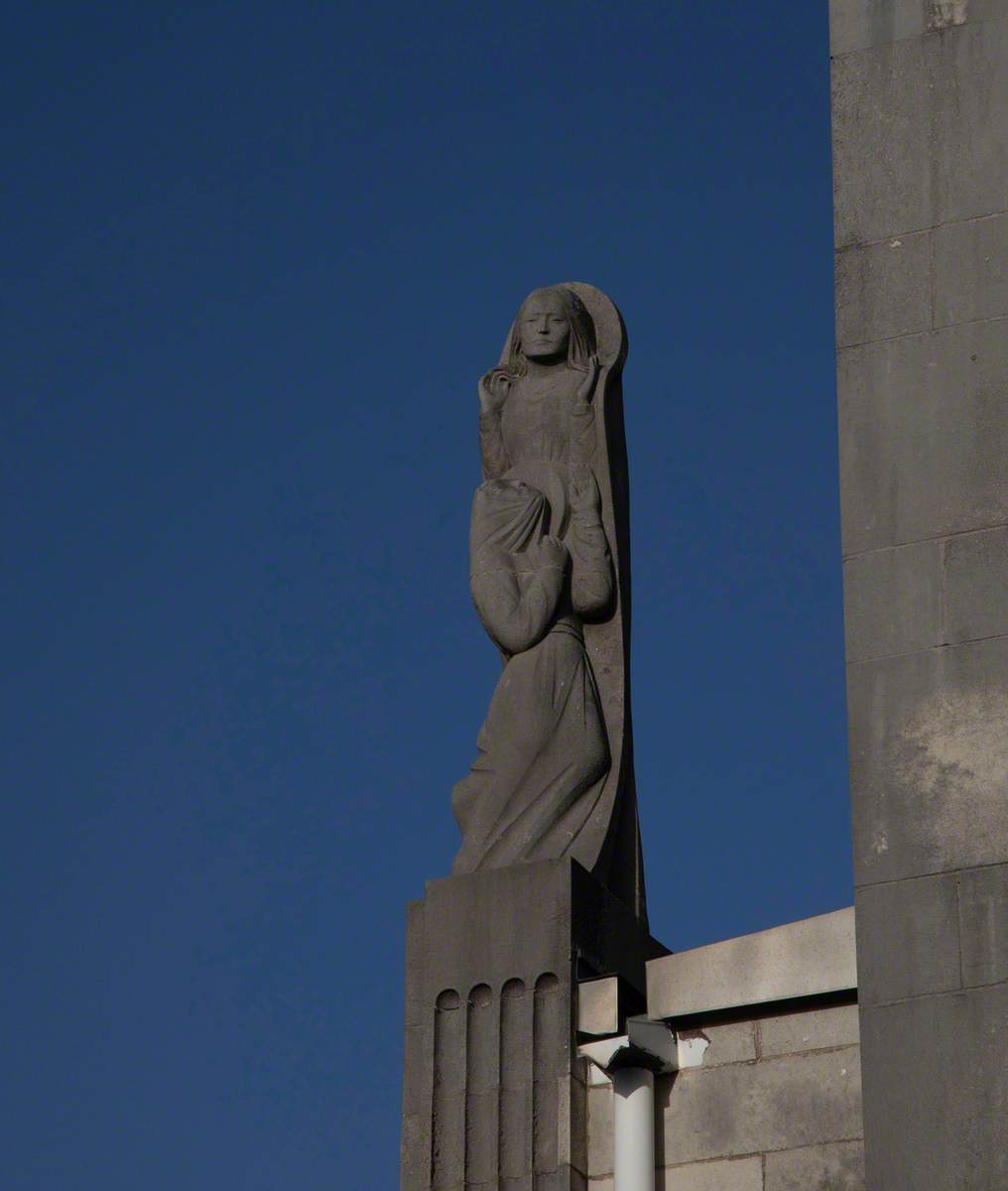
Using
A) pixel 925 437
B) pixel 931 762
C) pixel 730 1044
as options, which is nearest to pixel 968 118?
pixel 925 437

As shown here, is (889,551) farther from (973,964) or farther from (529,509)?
(529,509)

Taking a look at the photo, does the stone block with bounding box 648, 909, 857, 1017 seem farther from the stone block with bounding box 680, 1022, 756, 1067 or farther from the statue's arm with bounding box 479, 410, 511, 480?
the statue's arm with bounding box 479, 410, 511, 480

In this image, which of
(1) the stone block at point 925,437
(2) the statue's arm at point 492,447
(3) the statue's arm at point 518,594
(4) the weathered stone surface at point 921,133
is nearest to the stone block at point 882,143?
(4) the weathered stone surface at point 921,133

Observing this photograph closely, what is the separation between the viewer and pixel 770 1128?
39.6ft

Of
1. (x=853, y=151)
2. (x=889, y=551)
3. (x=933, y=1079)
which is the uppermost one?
(x=853, y=151)

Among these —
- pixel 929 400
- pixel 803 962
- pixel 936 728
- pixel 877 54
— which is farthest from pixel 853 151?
pixel 803 962

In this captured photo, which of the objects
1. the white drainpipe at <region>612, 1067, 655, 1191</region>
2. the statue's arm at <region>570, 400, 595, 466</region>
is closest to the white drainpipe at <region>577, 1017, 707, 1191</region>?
the white drainpipe at <region>612, 1067, 655, 1191</region>

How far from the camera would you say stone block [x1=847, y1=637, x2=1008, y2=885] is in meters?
10.8

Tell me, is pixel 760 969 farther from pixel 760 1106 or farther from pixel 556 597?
pixel 556 597

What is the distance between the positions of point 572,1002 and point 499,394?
4588 mm

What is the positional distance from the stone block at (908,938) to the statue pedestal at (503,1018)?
2.16m

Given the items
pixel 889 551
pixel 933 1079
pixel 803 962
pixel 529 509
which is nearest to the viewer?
pixel 933 1079

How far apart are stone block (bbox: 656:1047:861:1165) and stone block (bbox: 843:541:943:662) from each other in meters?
2.15

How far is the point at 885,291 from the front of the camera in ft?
39.6
